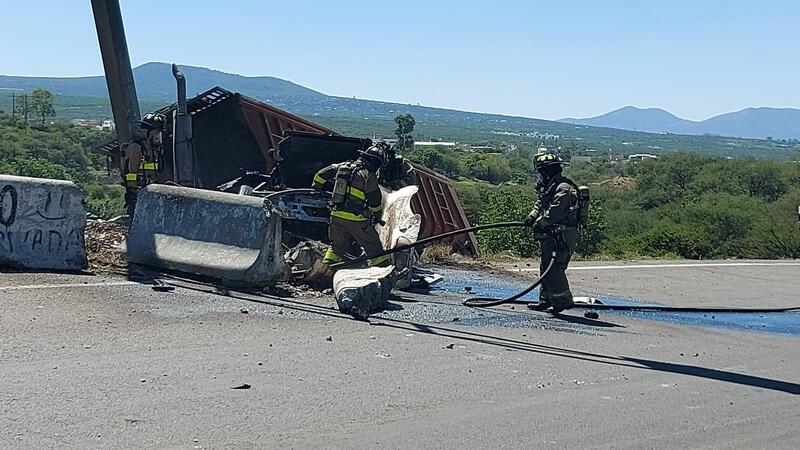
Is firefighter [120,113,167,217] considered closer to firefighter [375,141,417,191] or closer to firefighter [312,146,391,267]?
firefighter [375,141,417,191]

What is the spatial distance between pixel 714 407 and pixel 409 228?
19.2ft

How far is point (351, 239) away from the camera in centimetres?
1177

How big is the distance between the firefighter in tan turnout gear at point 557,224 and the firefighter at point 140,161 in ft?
20.0

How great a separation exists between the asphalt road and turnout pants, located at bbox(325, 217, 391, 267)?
44.5 inches

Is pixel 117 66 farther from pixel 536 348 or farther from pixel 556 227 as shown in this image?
pixel 536 348

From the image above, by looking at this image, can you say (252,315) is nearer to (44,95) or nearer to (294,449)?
(294,449)

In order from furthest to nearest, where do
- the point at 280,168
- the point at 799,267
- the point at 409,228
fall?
1. the point at 799,267
2. the point at 280,168
3. the point at 409,228

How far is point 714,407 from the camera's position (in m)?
6.90

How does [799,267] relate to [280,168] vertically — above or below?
below

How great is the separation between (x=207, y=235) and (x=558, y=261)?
391 centimetres

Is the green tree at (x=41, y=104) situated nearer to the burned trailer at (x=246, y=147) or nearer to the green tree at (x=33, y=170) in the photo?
the green tree at (x=33, y=170)

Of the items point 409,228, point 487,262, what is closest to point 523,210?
point 487,262

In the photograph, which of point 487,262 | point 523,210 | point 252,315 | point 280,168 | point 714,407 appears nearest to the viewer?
point 714,407

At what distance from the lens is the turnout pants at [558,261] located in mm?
10953
